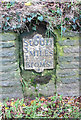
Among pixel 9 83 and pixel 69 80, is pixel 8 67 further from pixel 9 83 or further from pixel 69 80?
pixel 69 80

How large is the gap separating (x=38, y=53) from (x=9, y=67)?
498 mm

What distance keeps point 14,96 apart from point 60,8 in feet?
4.98

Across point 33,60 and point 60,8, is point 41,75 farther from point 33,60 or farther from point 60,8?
point 60,8

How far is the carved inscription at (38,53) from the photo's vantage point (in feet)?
7.02

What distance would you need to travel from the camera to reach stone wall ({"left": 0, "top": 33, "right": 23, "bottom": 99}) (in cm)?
209

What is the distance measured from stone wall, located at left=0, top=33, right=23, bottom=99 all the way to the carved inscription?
6.2 inches

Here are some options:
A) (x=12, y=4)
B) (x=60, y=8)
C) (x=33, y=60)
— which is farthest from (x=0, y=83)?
(x=60, y=8)

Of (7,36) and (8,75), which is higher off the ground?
(7,36)

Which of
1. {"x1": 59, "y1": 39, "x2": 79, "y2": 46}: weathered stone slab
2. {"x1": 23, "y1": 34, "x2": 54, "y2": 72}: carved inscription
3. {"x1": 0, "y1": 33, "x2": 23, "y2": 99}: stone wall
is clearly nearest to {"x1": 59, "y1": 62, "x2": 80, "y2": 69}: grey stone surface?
{"x1": 23, "y1": 34, "x2": 54, "y2": 72}: carved inscription

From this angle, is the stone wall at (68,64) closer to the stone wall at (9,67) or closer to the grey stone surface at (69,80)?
the grey stone surface at (69,80)

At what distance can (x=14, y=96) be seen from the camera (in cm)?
220

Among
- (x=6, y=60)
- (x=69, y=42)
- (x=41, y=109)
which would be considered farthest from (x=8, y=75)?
(x=69, y=42)

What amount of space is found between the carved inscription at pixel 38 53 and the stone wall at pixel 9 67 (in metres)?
0.16

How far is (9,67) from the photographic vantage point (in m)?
2.14
